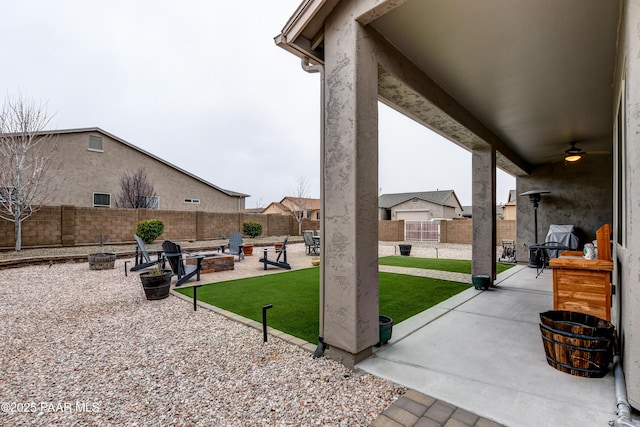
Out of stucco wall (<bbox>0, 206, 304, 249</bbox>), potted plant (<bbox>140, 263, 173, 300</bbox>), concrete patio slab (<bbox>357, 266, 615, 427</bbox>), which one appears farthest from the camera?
stucco wall (<bbox>0, 206, 304, 249</bbox>)

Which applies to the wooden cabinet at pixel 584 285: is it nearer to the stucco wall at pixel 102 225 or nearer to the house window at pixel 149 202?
the stucco wall at pixel 102 225

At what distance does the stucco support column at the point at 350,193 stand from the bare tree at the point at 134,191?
16.0 m

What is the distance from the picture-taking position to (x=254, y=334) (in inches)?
131

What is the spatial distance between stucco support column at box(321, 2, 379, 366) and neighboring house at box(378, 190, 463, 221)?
26.0 metres

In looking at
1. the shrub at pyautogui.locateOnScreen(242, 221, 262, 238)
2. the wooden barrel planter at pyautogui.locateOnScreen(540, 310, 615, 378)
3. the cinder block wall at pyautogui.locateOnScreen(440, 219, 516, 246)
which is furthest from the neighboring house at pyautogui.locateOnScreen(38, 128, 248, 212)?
the wooden barrel planter at pyautogui.locateOnScreen(540, 310, 615, 378)

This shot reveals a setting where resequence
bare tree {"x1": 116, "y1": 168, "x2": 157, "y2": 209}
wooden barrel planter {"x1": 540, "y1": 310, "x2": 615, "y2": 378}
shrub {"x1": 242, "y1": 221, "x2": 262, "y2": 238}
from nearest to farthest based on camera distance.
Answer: wooden barrel planter {"x1": 540, "y1": 310, "x2": 615, "y2": 378}, bare tree {"x1": 116, "y1": 168, "x2": 157, "y2": 209}, shrub {"x1": 242, "y1": 221, "x2": 262, "y2": 238}

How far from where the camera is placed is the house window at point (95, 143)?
14.4m

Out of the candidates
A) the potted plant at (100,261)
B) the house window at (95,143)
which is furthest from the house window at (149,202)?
the potted plant at (100,261)

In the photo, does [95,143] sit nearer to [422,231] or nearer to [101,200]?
[101,200]

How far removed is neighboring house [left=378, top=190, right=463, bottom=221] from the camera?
27.9m

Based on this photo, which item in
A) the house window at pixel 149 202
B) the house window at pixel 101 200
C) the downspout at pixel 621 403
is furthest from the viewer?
the house window at pixel 149 202

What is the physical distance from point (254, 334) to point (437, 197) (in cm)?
2893

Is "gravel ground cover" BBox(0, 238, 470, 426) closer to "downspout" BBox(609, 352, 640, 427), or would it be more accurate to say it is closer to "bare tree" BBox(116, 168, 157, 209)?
"downspout" BBox(609, 352, 640, 427)

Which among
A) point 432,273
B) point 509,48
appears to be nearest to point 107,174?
point 432,273
